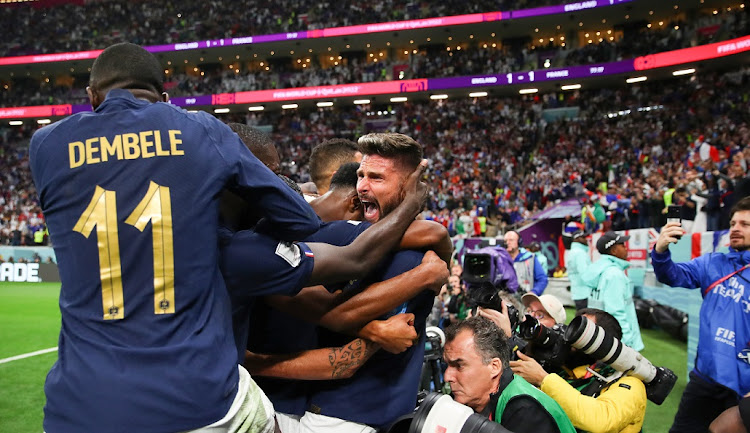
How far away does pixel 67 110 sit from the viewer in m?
37.0

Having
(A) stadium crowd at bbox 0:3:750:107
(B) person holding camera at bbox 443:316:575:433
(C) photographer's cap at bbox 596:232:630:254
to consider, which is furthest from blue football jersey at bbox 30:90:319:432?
(A) stadium crowd at bbox 0:3:750:107

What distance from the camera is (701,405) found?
3.87 metres

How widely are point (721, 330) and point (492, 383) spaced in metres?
2.18

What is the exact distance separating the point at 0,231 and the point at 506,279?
3117 centimetres

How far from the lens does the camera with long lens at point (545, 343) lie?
9.98ft

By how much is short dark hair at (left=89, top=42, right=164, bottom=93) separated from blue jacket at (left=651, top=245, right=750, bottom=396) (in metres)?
3.62

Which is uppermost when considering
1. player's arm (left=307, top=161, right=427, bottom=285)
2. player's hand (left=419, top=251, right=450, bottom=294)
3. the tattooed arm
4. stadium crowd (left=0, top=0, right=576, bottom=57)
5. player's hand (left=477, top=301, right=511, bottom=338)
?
stadium crowd (left=0, top=0, right=576, bottom=57)

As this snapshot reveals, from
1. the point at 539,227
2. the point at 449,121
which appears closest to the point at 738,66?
the point at 449,121

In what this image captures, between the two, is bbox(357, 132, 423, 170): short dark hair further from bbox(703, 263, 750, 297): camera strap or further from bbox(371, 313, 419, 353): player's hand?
bbox(703, 263, 750, 297): camera strap

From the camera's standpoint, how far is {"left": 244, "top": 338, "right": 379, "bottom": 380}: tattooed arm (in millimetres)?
2045

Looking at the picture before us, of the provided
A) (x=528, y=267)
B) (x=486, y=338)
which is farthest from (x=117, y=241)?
(x=528, y=267)

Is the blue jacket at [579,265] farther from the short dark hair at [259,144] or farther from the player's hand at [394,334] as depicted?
the player's hand at [394,334]

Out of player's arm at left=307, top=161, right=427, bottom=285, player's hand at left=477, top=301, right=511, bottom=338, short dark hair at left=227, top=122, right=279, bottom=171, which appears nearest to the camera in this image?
player's arm at left=307, top=161, right=427, bottom=285

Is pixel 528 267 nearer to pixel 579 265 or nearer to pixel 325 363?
pixel 579 265
